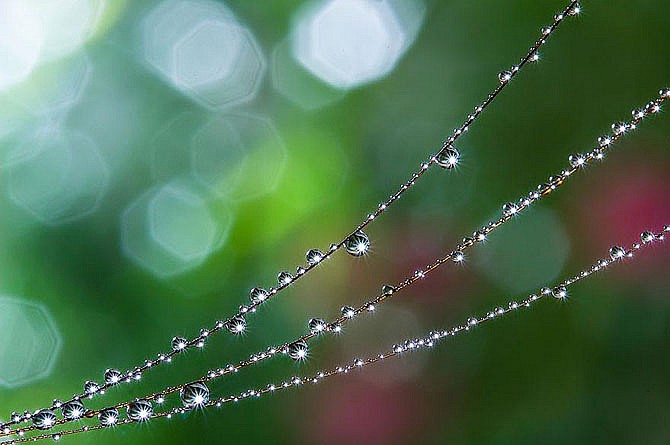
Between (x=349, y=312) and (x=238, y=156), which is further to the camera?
(x=238, y=156)

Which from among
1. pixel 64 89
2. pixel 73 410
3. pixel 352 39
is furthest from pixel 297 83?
pixel 73 410

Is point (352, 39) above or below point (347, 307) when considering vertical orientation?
above

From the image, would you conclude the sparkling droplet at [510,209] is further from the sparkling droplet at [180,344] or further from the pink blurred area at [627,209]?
the sparkling droplet at [180,344]

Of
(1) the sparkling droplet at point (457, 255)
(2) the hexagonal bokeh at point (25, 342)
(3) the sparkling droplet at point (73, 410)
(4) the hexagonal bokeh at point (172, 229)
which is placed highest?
(4) the hexagonal bokeh at point (172, 229)

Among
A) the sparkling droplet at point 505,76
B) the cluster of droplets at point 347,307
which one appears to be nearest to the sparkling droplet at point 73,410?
the cluster of droplets at point 347,307

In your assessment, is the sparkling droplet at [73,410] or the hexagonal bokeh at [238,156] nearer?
the sparkling droplet at [73,410]

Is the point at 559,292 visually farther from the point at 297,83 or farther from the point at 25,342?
the point at 25,342

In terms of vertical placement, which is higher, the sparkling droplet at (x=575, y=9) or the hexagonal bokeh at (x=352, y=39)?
the hexagonal bokeh at (x=352, y=39)
